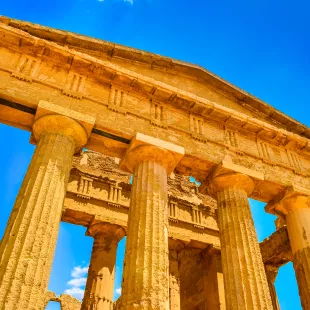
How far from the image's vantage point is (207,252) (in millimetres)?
16031

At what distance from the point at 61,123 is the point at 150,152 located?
105 inches

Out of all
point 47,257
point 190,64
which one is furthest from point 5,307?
point 190,64

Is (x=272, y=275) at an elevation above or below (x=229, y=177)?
below

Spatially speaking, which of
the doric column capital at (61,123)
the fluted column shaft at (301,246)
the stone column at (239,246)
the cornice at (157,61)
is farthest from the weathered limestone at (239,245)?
the doric column capital at (61,123)

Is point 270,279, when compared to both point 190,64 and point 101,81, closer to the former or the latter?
point 190,64

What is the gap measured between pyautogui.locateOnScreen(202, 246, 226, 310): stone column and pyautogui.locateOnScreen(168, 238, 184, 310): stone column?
1.49m

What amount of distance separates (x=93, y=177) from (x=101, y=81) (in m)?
5.48

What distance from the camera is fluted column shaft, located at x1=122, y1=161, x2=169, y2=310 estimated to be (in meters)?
7.32

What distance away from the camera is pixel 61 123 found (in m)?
9.41

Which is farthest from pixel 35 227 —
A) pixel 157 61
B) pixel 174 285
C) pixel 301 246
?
pixel 174 285

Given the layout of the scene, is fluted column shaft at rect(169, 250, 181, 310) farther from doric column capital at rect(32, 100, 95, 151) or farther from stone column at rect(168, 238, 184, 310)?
doric column capital at rect(32, 100, 95, 151)

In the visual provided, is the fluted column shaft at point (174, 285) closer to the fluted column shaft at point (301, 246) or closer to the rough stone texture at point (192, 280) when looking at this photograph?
the rough stone texture at point (192, 280)

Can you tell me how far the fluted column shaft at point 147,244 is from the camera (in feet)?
24.0

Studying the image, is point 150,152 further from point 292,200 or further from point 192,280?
point 192,280
